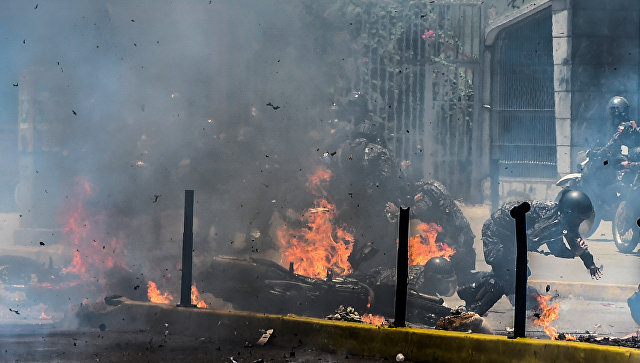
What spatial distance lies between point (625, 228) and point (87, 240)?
7077mm

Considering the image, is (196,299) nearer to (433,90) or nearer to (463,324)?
(463,324)

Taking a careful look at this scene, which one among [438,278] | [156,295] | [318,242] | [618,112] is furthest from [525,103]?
[156,295]

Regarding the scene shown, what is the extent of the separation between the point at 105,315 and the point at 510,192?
8990 mm

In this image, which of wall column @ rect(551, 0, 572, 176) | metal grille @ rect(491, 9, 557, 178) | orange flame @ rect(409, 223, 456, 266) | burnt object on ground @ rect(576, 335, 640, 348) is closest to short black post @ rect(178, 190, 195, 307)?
burnt object on ground @ rect(576, 335, 640, 348)

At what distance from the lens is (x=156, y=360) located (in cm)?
610

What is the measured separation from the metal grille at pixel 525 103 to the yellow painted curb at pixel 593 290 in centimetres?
484

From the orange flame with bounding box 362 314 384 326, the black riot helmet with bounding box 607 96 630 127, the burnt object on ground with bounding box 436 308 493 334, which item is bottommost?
the orange flame with bounding box 362 314 384 326

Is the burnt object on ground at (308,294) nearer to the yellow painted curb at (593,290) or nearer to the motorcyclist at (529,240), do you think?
the motorcyclist at (529,240)

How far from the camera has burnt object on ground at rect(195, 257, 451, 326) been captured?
324 inches

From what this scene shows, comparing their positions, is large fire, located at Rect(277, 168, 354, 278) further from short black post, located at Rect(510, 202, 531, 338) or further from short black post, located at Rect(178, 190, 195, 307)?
short black post, located at Rect(510, 202, 531, 338)

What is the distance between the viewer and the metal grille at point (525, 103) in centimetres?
1512

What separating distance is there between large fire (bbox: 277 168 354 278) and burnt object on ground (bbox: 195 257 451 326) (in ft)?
3.84

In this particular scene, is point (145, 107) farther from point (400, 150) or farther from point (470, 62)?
point (470, 62)

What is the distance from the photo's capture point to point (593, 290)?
33.6 ft
